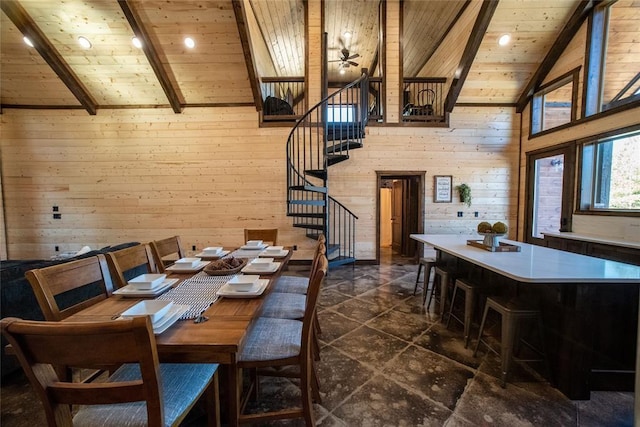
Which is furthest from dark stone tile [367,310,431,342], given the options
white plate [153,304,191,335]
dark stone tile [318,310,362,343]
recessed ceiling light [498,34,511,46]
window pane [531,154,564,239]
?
recessed ceiling light [498,34,511,46]

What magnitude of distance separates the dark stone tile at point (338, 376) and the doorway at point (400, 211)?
3293 millimetres

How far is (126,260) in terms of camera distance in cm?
188

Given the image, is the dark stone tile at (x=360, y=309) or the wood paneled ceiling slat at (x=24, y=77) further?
the wood paneled ceiling slat at (x=24, y=77)

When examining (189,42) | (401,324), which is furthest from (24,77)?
(401,324)

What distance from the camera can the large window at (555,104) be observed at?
14.3ft

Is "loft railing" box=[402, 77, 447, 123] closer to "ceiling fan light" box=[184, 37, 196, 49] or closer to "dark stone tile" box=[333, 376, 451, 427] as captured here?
"ceiling fan light" box=[184, 37, 196, 49]

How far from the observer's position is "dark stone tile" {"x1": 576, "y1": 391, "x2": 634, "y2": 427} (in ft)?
5.29

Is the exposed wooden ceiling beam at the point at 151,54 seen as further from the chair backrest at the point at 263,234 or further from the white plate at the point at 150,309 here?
the white plate at the point at 150,309

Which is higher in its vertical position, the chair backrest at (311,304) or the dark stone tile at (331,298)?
the chair backrest at (311,304)

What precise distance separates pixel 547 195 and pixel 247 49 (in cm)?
594

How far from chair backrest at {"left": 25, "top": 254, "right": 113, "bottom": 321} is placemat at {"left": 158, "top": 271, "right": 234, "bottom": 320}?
0.44 metres

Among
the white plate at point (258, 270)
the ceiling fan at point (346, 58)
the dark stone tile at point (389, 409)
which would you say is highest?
the ceiling fan at point (346, 58)

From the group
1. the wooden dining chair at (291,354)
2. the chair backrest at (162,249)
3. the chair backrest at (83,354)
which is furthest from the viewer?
the chair backrest at (162,249)

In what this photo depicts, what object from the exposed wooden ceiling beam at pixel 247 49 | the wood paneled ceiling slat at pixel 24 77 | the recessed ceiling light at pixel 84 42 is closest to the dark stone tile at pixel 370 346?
the exposed wooden ceiling beam at pixel 247 49
